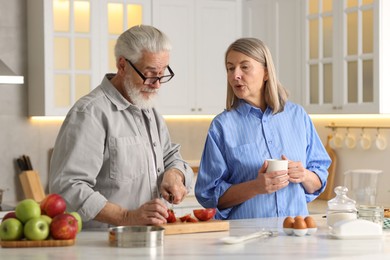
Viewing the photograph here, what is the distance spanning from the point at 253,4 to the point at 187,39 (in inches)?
24.1

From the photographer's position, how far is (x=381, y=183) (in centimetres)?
580

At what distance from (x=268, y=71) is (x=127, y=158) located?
77 cm

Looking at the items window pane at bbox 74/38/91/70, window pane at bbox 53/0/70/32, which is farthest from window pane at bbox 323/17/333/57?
window pane at bbox 53/0/70/32

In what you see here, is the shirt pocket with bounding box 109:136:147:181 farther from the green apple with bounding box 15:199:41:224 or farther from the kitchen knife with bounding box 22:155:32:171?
the kitchen knife with bounding box 22:155:32:171

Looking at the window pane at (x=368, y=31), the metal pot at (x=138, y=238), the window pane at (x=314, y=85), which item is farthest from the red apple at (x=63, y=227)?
the window pane at (x=314, y=85)

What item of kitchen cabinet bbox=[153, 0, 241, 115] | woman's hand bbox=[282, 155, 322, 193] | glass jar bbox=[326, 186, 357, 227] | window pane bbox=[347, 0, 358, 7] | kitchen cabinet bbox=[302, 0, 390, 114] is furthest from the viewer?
kitchen cabinet bbox=[153, 0, 241, 115]

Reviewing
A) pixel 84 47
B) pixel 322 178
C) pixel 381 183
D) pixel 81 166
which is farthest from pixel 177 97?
pixel 81 166

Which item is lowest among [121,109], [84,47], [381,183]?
[381,183]

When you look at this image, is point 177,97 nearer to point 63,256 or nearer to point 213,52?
point 213,52

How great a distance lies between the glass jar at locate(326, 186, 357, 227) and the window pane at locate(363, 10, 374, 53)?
2408mm

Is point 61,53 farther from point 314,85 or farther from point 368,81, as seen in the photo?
point 368,81

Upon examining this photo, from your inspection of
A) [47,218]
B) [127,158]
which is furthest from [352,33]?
[47,218]

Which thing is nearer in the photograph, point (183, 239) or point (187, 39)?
point (183, 239)

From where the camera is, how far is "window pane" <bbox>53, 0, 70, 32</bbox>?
5914 mm
